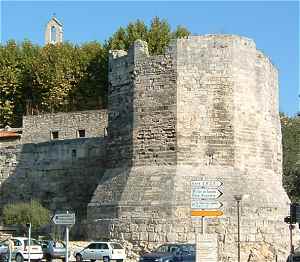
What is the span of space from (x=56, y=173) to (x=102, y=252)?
985cm

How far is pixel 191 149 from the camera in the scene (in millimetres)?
25062

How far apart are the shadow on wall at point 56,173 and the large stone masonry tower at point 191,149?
502cm

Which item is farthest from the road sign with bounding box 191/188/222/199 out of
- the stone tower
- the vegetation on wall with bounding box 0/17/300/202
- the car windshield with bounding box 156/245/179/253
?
the stone tower

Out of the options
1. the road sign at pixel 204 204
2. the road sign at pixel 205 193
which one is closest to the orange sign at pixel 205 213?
the road sign at pixel 204 204

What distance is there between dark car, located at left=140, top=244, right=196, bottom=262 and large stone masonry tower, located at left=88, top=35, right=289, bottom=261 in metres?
2.30

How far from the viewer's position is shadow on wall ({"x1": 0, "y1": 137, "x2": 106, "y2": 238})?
31828 millimetres

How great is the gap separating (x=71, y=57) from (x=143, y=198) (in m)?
22.4

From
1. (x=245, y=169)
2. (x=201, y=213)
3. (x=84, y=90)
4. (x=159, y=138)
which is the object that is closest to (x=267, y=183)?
(x=245, y=169)

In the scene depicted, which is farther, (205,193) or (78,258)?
(78,258)

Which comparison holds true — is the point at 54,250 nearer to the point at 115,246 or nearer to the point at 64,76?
the point at 115,246

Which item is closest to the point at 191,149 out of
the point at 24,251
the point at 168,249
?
the point at 168,249

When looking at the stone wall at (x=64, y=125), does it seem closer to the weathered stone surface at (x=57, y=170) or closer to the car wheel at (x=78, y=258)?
the weathered stone surface at (x=57, y=170)

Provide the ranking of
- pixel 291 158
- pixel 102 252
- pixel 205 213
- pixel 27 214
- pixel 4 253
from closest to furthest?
1. pixel 205 213
2. pixel 102 252
3. pixel 4 253
4. pixel 27 214
5. pixel 291 158

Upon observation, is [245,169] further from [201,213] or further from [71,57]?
[71,57]
